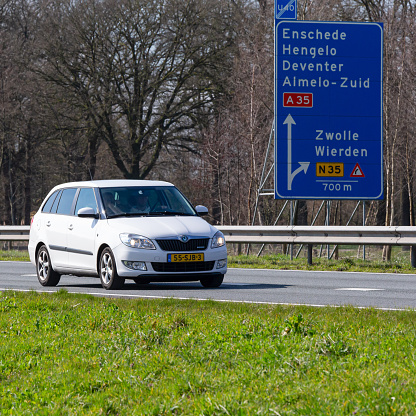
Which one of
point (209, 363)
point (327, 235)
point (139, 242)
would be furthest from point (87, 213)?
point (209, 363)

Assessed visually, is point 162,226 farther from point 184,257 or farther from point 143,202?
point 143,202

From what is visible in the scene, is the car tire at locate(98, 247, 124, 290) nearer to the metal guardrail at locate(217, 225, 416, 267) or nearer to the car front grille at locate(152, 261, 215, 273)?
the car front grille at locate(152, 261, 215, 273)

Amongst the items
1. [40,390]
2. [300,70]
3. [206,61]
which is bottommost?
[40,390]

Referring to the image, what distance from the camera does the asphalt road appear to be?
→ 11484mm

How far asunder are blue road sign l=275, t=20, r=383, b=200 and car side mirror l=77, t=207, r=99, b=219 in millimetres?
8756

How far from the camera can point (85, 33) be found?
Answer: 37.7m

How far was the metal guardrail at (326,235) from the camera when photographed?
1827 cm

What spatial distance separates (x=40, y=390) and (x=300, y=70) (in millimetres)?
17106

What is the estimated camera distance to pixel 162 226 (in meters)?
13.0

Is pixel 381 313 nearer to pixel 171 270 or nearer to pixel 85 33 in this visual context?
pixel 171 270

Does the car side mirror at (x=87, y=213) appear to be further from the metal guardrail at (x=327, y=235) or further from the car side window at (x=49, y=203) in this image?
the metal guardrail at (x=327, y=235)

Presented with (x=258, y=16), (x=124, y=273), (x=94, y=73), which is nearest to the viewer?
(x=124, y=273)

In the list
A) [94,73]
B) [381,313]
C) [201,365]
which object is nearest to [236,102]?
[94,73]

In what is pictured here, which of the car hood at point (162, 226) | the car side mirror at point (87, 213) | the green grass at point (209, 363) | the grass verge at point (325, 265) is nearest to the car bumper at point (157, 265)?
the car hood at point (162, 226)
